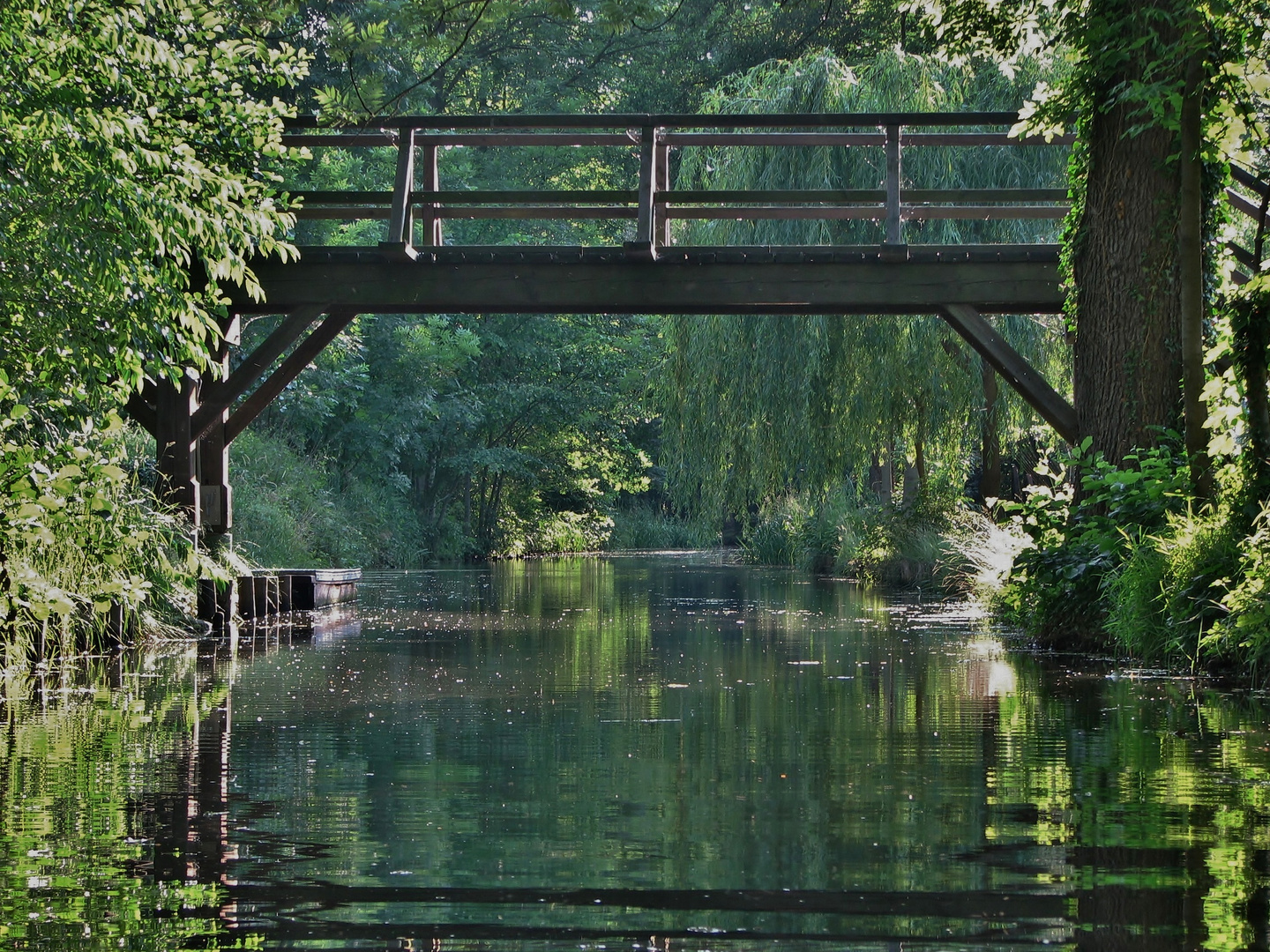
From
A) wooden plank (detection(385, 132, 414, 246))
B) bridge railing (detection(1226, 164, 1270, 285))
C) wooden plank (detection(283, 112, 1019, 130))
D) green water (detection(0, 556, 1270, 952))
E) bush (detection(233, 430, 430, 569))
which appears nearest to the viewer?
green water (detection(0, 556, 1270, 952))

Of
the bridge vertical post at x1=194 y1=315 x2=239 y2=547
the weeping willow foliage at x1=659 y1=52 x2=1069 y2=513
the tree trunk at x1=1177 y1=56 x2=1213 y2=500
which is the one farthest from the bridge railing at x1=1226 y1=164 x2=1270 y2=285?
the bridge vertical post at x1=194 y1=315 x2=239 y2=547

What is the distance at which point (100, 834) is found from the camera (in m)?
4.07

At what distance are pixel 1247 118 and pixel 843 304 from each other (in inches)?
137

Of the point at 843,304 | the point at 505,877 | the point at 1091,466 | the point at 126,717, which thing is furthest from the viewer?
the point at 843,304

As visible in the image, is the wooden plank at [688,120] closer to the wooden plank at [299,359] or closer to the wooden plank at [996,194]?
the wooden plank at [996,194]

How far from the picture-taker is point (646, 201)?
12.2m

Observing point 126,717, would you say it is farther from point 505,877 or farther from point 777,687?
point 505,877

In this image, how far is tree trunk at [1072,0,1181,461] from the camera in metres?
10.6

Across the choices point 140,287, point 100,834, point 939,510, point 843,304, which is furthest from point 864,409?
point 100,834

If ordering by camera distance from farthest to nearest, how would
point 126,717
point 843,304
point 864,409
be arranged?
point 864,409 < point 843,304 < point 126,717

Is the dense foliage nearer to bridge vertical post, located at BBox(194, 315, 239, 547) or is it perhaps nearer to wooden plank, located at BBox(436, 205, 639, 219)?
bridge vertical post, located at BBox(194, 315, 239, 547)

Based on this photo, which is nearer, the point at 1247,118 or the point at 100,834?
the point at 100,834

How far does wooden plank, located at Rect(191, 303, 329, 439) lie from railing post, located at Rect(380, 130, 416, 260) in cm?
84

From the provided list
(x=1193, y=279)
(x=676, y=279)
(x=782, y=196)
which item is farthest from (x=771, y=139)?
(x=1193, y=279)
